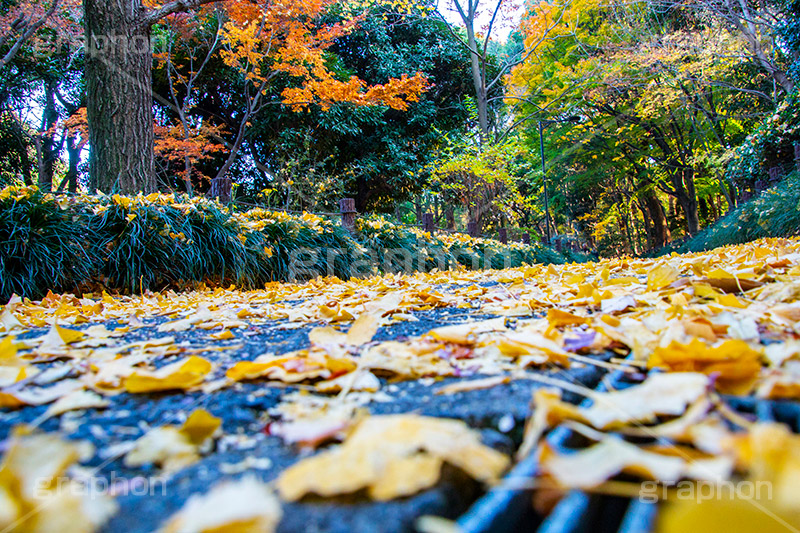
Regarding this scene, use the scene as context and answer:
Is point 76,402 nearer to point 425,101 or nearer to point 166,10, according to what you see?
point 166,10

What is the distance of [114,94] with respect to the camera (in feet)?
13.6

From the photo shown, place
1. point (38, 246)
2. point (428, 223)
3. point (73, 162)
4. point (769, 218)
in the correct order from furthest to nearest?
point (73, 162)
point (428, 223)
point (769, 218)
point (38, 246)

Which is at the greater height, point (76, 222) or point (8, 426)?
point (76, 222)

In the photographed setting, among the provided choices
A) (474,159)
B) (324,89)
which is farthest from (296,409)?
(474,159)

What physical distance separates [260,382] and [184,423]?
15cm

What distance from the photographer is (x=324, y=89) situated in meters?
7.80

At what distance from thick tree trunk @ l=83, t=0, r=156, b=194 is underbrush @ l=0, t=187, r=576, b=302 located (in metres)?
1.04

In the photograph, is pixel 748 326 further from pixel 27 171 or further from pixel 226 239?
Answer: pixel 27 171

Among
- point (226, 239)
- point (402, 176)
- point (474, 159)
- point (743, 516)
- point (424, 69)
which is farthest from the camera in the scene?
point (424, 69)

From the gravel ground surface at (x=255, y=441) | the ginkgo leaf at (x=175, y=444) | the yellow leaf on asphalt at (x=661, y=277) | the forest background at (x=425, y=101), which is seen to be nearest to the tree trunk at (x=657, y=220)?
the forest background at (x=425, y=101)

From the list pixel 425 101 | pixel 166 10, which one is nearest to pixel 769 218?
pixel 166 10

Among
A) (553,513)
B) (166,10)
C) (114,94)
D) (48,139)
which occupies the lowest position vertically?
(553,513)

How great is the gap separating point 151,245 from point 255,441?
3119 millimetres

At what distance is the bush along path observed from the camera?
313mm
